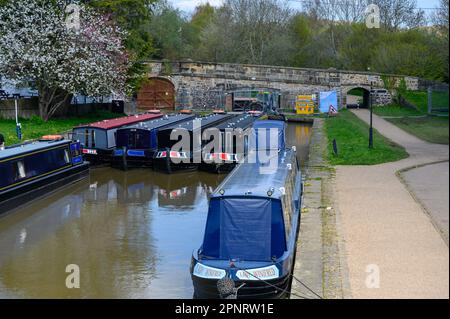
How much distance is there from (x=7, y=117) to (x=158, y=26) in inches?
993

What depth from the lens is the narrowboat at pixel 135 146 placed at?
80.8 ft

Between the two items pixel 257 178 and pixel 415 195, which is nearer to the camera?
pixel 257 178

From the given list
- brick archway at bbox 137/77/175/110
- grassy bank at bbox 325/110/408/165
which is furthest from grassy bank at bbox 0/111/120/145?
grassy bank at bbox 325/110/408/165

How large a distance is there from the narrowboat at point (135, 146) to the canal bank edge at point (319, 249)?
7.29 m

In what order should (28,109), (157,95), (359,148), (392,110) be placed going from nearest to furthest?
1. (359,148)
2. (28,109)
3. (392,110)
4. (157,95)

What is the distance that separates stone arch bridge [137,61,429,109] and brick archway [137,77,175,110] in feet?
0.24

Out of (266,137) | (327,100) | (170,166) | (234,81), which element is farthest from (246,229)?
(234,81)

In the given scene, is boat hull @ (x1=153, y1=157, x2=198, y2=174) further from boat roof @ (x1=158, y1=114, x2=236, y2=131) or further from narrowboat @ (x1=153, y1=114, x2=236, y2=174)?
boat roof @ (x1=158, y1=114, x2=236, y2=131)

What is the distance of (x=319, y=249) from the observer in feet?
39.2

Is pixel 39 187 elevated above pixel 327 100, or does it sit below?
below

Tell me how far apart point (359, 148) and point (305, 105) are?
2019 cm

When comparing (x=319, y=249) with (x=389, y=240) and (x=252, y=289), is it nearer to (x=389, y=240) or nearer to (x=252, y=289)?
(x=389, y=240)

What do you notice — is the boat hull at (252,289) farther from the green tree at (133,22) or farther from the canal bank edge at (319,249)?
the green tree at (133,22)
